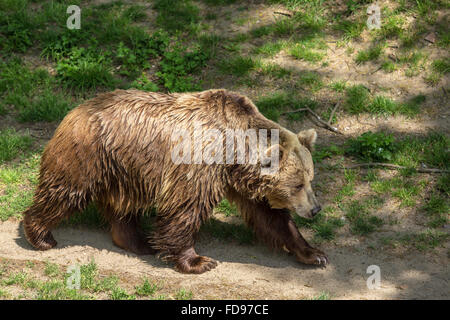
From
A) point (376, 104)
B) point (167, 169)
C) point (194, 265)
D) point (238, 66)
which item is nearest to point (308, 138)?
point (167, 169)

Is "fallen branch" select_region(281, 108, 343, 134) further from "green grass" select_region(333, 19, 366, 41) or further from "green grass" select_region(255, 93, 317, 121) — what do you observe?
"green grass" select_region(333, 19, 366, 41)

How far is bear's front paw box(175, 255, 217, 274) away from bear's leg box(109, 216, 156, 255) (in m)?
0.59

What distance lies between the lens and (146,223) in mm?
7523

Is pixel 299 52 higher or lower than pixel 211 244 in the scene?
higher

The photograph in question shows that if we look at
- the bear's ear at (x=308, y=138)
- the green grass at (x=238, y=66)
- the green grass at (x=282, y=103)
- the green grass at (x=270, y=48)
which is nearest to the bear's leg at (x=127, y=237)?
the bear's ear at (x=308, y=138)

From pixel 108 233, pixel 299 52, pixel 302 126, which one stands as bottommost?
pixel 108 233

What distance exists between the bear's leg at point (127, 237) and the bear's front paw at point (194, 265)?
59 cm

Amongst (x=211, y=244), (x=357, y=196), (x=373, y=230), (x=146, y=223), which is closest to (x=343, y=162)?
(x=357, y=196)

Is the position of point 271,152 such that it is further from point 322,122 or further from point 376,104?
point 376,104

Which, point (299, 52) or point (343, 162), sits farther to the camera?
point (299, 52)

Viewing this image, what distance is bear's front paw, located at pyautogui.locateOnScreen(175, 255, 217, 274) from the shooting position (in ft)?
21.3

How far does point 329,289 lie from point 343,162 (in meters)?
2.36

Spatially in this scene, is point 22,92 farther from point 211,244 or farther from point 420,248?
point 420,248

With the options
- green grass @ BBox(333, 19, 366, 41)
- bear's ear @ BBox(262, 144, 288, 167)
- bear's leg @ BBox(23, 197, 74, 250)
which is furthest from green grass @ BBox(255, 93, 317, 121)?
bear's leg @ BBox(23, 197, 74, 250)
